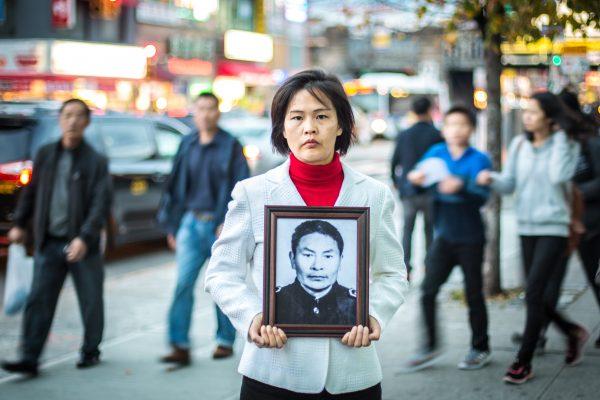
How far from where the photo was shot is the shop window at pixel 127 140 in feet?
40.7

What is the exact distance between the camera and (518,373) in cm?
599

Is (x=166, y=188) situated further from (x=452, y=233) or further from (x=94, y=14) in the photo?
(x=94, y=14)

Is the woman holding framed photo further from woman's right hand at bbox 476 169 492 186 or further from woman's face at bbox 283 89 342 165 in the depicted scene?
woman's right hand at bbox 476 169 492 186

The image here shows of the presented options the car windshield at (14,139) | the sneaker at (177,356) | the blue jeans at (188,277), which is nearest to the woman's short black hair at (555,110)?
the blue jeans at (188,277)

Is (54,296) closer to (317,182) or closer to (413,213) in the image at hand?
(317,182)

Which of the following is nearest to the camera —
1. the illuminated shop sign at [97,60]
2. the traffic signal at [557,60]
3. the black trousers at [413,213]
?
the black trousers at [413,213]

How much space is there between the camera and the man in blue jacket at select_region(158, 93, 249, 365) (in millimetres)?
6977

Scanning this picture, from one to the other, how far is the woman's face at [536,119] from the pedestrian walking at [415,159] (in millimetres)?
3796

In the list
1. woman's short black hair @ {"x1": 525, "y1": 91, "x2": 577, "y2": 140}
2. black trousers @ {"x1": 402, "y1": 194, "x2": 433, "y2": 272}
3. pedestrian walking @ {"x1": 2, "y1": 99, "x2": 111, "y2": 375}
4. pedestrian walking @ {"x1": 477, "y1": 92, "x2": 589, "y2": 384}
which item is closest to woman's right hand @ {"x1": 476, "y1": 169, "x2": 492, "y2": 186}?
pedestrian walking @ {"x1": 477, "y1": 92, "x2": 589, "y2": 384}

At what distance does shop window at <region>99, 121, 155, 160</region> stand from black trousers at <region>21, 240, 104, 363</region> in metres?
5.43

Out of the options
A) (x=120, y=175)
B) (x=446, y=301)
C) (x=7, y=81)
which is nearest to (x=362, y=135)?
(x=7, y=81)

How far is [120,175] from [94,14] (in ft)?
78.5

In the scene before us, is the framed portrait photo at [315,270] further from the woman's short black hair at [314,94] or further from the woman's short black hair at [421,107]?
the woman's short black hair at [421,107]

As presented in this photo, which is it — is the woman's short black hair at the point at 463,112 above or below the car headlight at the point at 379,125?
below
